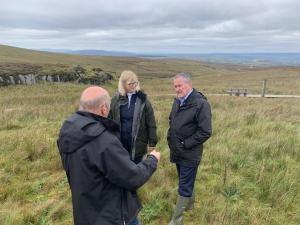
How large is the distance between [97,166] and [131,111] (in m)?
2.21

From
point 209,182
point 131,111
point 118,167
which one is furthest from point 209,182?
point 118,167

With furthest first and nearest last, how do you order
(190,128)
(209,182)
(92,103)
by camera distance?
(209,182), (190,128), (92,103)

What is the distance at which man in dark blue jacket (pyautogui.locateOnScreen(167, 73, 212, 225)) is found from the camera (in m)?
4.85

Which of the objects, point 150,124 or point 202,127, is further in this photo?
point 150,124

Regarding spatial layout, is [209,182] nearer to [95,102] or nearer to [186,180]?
[186,180]

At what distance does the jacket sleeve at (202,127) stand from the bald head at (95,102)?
2033 mm

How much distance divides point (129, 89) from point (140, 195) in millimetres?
1677

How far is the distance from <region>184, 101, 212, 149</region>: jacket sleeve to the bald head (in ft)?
6.67

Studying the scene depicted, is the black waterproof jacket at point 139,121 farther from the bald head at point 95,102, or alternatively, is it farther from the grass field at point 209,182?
the bald head at point 95,102

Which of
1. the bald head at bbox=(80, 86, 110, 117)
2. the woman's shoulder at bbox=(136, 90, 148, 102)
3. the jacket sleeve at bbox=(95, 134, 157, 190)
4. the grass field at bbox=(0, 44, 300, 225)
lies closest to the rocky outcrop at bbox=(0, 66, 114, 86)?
the grass field at bbox=(0, 44, 300, 225)

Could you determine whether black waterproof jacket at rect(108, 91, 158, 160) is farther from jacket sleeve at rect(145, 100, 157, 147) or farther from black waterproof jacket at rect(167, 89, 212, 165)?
black waterproof jacket at rect(167, 89, 212, 165)

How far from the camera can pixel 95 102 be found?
9.87 feet

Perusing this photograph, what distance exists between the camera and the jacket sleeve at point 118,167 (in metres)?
2.87

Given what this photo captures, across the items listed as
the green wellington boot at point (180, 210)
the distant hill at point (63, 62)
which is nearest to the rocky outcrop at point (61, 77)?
the distant hill at point (63, 62)
